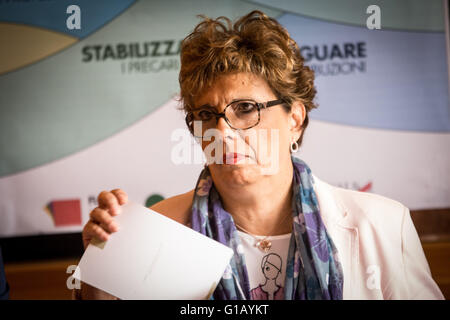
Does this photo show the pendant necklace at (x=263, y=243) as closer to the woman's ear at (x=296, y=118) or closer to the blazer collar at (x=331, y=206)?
the blazer collar at (x=331, y=206)

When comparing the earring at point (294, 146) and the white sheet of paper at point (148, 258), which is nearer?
the white sheet of paper at point (148, 258)

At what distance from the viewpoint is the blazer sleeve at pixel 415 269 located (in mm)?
1065

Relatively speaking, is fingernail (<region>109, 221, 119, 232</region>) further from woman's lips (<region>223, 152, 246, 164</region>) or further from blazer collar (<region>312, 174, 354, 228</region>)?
blazer collar (<region>312, 174, 354, 228</region>)

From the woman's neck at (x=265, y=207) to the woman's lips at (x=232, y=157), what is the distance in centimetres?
13

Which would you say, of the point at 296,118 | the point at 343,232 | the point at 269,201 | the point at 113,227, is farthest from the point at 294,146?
the point at 113,227

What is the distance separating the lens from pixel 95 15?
126 cm

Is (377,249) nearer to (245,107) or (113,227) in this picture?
(245,107)

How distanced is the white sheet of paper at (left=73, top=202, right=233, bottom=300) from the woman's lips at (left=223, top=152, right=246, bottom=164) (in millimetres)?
233

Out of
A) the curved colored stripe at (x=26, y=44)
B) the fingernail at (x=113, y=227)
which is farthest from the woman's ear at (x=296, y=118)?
the curved colored stripe at (x=26, y=44)

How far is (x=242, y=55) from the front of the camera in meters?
1.08

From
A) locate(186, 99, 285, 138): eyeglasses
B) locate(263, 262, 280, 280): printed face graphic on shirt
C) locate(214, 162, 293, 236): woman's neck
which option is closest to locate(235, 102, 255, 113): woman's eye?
locate(186, 99, 285, 138): eyeglasses

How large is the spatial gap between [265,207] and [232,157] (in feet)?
0.78
